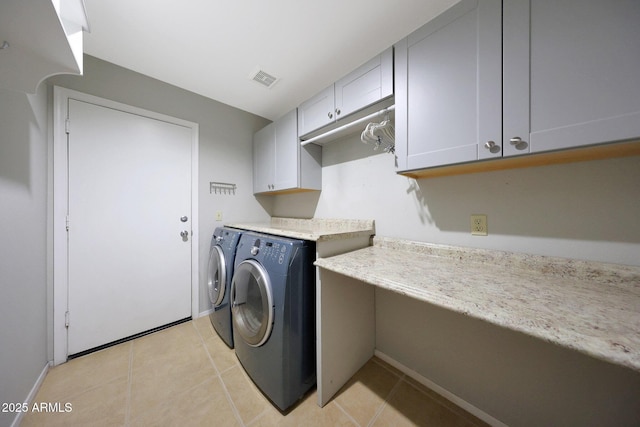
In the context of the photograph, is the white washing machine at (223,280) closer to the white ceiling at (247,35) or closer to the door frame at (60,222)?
the door frame at (60,222)

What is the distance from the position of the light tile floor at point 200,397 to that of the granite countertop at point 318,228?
0.98 meters

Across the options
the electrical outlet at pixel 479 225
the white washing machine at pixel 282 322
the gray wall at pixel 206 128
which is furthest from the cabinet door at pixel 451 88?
the gray wall at pixel 206 128

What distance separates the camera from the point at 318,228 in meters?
1.94

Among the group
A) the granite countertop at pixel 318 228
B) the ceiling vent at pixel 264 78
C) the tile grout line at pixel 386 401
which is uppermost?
the ceiling vent at pixel 264 78

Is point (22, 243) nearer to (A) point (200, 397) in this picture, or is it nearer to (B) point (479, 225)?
(A) point (200, 397)

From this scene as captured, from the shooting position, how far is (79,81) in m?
1.49

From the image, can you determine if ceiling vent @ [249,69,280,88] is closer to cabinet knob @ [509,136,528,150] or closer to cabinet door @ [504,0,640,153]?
cabinet door @ [504,0,640,153]

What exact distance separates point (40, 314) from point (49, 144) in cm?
117

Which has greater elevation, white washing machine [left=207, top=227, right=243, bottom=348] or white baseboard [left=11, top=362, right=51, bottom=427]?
white washing machine [left=207, top=227, right=243, bottom=348]

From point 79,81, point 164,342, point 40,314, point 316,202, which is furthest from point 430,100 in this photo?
point 40,314

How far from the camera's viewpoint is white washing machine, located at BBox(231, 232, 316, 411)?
107 cm

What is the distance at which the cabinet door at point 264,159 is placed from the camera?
2133 millimetres

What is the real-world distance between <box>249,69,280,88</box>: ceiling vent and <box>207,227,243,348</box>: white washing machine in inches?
53.3

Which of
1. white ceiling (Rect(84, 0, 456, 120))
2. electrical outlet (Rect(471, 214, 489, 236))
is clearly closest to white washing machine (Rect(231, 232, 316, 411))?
electrical outlet (Rect(471, 214, 489, 236))
